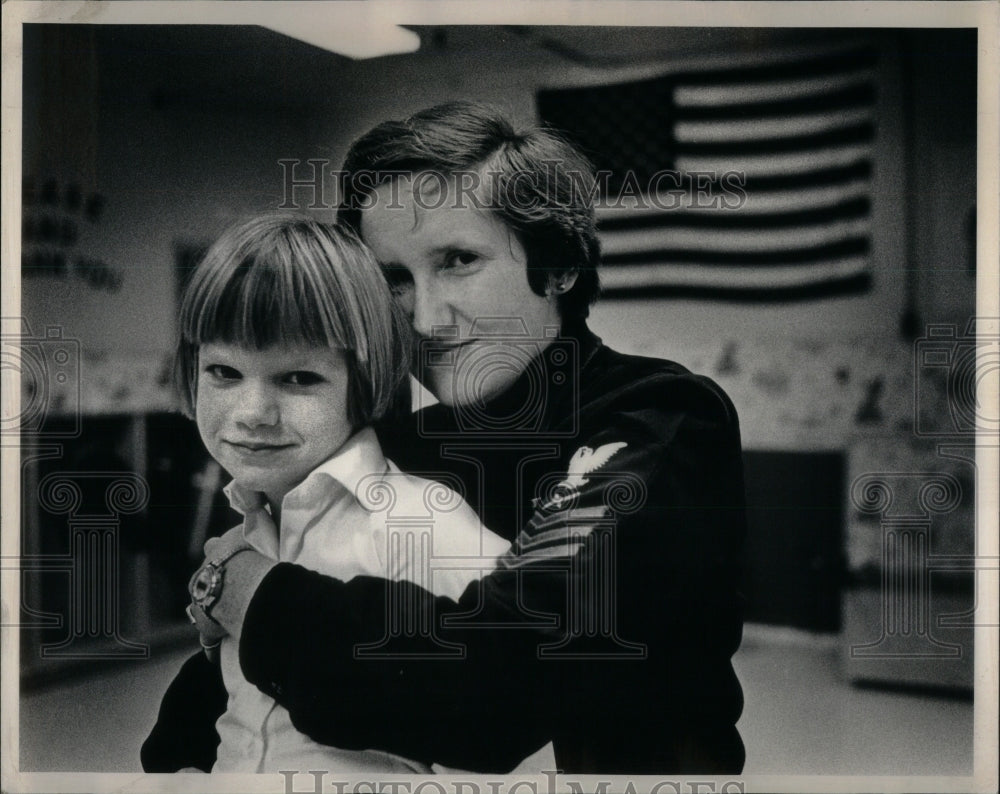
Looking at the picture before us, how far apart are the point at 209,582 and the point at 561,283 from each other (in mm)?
1592

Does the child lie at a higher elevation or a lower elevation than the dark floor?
higher

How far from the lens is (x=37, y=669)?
11.2ft

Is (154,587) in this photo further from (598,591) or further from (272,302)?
(598,591)

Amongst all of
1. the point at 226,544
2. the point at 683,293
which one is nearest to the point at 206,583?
the point at 226,544

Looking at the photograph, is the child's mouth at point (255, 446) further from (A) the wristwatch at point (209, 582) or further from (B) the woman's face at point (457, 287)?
(B) the woman's face at point (457, 287)

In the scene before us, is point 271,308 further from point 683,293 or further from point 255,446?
point 683,293

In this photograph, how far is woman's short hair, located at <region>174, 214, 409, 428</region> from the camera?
329 cm

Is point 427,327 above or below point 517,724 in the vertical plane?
above

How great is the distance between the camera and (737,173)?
3.33m

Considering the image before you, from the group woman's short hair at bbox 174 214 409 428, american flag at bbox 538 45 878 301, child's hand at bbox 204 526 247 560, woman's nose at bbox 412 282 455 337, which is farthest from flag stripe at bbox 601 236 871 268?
child's hand at bbox 204 526 247 560

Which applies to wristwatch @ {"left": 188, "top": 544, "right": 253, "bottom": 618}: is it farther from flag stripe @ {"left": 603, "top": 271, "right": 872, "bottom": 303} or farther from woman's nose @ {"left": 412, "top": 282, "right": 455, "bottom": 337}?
flag stripe @ {"left": 603, "top": 271, "right": 872, "bottom": 303}

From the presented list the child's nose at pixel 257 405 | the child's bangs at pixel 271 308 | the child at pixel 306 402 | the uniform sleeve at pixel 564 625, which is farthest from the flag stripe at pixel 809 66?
the child's nose at pixel 257 405

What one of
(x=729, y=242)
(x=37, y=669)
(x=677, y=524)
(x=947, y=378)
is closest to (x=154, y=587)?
(x=37, y=669)

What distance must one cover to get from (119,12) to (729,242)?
2.23m
